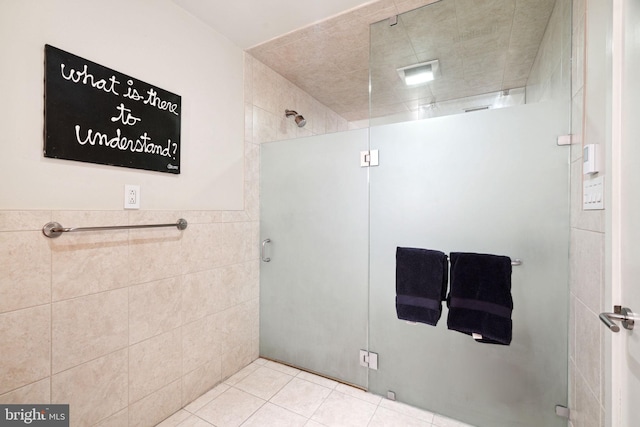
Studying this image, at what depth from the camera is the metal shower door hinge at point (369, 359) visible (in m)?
1.72

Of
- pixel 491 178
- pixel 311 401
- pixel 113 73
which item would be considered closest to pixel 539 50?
pixel 491 178

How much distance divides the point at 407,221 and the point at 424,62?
1.29 m

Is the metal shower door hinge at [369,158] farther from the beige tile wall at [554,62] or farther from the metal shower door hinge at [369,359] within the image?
the metal shower door hinge at [369,359]

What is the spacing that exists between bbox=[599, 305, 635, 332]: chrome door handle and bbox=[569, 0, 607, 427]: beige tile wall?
0.43ft

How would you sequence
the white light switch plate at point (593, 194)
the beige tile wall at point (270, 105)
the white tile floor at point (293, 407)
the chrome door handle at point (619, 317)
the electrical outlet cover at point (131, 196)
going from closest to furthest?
the chrome door handle at point (619, 317)
the white light switch plate at point (593, 194)
the electrical outlet cover at point (131, 196)
the white tile floor at point (293, 407)
the beige tile wall at point (270, 105)

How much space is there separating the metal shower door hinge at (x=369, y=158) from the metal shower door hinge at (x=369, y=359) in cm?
123

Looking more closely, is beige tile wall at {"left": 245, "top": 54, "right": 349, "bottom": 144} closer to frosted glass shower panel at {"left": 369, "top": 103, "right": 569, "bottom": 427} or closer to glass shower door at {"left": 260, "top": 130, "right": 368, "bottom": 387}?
glass shower door at {"left": 260, "top": 130, "right": 368, "bottom": 387}

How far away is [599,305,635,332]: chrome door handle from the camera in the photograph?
2.53 feet

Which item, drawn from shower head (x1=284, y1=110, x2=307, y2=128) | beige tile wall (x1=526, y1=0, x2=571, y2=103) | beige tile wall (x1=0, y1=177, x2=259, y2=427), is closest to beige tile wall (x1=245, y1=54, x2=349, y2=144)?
shower head (x1=284, y1=110, x2=307, y2=128)

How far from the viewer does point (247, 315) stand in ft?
6.93

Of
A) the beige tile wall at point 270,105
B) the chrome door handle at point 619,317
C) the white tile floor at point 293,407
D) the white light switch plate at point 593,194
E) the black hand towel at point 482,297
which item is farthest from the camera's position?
the beige tile wall at point 270,105

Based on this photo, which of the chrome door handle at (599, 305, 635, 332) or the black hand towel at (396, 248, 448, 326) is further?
the black hand towel at (396, 248, 448, 326)

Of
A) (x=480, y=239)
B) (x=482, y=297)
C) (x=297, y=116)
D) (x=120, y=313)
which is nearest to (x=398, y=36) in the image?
(x=297, y=116)

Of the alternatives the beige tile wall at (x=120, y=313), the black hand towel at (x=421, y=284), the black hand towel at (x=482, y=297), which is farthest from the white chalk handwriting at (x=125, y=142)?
the black hand towel at (x=482, y=297)
